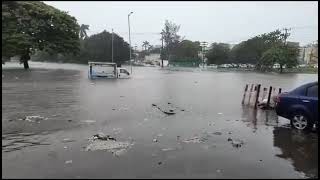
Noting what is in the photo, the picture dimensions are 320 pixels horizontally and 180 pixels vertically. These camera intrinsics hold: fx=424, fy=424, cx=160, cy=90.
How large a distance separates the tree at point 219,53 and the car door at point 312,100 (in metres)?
89.3

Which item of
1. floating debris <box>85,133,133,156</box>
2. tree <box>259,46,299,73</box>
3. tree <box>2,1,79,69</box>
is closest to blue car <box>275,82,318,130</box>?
floating debris <box>85,133,133,156</box>

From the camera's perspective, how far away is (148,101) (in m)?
19.2

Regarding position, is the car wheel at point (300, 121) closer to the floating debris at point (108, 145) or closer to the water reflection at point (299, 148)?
the water reflection at point (299, 148)

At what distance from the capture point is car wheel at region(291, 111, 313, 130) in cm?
1088

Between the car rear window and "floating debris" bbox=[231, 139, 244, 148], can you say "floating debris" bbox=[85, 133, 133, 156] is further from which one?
the car rear window

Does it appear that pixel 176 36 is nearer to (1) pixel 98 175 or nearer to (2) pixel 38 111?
(2) pixel 38 111

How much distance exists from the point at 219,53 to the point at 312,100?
8993 cm

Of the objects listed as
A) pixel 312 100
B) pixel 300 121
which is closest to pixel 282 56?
pixel 300 121

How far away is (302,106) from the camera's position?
10930 millimetres

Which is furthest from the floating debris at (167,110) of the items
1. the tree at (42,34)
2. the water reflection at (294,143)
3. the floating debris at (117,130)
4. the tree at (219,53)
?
the tree at (219,53)

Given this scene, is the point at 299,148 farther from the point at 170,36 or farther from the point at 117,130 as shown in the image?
the point at 170,36

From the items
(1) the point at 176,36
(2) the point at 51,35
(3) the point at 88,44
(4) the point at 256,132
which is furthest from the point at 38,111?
(1) the point at 176,36

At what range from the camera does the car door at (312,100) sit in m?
10.7

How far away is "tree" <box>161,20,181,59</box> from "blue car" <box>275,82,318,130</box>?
4242 inches
